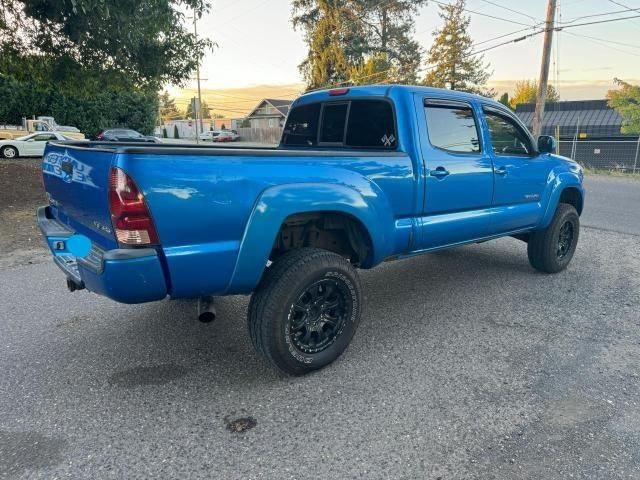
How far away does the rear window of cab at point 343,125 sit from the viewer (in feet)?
12.5

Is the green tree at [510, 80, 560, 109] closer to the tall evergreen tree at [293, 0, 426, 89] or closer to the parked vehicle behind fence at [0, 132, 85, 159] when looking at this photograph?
the tall evergreen tree at [293, 0, 426, 89]

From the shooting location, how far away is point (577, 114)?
30.4 m

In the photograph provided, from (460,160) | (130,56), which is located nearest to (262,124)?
(130,56)

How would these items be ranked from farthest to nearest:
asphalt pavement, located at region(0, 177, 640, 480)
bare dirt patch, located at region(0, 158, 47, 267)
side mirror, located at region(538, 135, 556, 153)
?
1. bare dirt patch, located at region(0, 158, 47, 267)
2. side mirror, located at region(538, 135, 556, 153)
3. asphalt pavement, located at region(0, 177, 640, 480)

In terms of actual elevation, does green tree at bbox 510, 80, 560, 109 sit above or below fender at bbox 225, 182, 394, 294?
above

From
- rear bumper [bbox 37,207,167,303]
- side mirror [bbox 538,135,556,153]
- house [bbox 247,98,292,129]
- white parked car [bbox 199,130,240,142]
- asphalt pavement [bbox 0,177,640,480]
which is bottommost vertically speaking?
asphalt pavement [bbox 0,177,640,480]

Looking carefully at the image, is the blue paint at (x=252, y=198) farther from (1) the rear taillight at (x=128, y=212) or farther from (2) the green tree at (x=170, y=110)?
(2) the green tree at (x=170, y=110)

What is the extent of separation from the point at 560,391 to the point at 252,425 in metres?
1.94

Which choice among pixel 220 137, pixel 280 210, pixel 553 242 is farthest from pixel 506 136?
pixel 220 137

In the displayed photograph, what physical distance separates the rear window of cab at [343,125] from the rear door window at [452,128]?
1.15 feet

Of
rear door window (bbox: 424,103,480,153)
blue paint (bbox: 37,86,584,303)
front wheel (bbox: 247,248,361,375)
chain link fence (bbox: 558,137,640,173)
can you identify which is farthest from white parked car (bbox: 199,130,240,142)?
front wheel (bbox: 247,248,361,375)

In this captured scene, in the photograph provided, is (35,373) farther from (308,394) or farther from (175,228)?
(308,394)

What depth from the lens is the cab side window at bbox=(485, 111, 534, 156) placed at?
447cm

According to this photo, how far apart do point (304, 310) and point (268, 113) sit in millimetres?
64805
